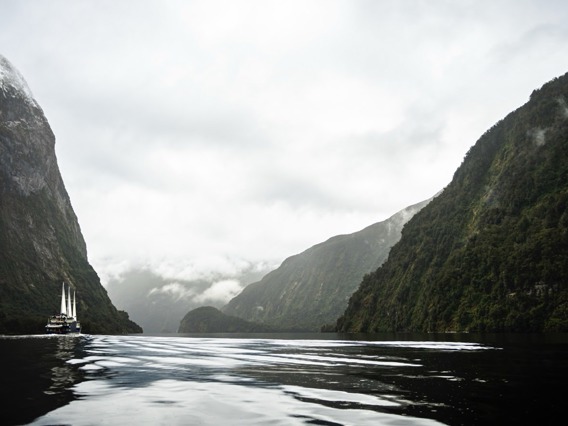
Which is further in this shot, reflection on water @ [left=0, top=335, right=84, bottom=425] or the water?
reflection on water @ [left=0, top=335, right=84, bottom=425]

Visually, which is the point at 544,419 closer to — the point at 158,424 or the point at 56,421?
the point at 158,424

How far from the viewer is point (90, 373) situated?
4344 centimetres

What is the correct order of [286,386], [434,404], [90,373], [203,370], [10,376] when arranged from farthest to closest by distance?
[203,370]
[90,373]
[10,376]
[286,386]
[434,404]

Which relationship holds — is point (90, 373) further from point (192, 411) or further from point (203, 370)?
point (192, 411)

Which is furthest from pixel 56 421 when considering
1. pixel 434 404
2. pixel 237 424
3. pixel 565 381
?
pixel 565 381

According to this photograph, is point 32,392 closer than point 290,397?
No

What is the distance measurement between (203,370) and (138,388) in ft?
52.1

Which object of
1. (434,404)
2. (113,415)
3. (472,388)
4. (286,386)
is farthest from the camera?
(286,386)

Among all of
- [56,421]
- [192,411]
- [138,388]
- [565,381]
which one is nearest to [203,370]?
[138,388]

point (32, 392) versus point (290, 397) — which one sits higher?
point (32, 392)

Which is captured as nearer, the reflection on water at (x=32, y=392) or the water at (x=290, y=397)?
the water at (x=290, y=397)

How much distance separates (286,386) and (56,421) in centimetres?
1671

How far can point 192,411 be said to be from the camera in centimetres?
2427

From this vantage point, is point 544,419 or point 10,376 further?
point 10,376
